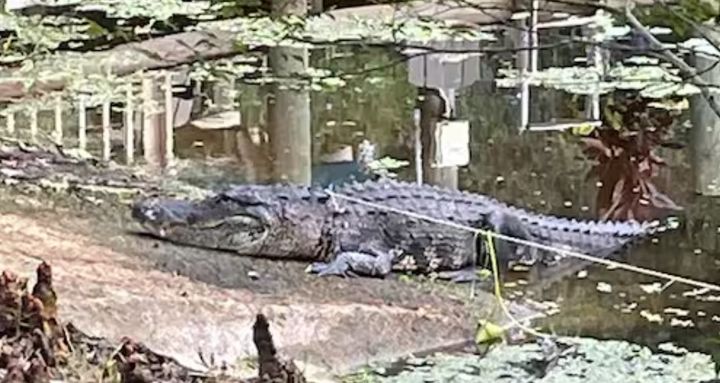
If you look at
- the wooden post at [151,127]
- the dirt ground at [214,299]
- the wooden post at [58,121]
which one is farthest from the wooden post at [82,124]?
the dirt ground at [214,299]

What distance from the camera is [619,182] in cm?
489

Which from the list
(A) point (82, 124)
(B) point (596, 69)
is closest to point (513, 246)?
(A) point (82, 124)

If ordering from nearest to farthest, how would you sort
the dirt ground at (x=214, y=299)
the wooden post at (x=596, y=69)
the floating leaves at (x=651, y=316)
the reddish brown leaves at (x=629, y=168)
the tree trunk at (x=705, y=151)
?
the dirt ground at (x=214, y=299) → the floating leaves at (x=651, y=316) → the reddish brown leaves at (x=629, y=168) → the tree trunk at (x=705, y=151) → the wooden post at (x=596, y=69)

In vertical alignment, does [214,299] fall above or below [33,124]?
below

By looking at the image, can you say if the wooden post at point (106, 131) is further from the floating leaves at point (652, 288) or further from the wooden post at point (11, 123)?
the floating leaves at point (652, 288)

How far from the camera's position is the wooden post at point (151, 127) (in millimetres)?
5367

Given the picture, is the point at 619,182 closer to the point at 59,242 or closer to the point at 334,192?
the point at 334,192

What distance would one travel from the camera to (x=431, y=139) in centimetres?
559

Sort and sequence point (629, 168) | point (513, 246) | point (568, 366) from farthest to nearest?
point (629, 168), point (513, 246), point (568, 366)

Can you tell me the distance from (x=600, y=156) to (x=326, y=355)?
207 centimetres

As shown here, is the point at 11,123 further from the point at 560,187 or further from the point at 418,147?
the point at 560,187

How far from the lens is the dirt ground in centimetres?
332

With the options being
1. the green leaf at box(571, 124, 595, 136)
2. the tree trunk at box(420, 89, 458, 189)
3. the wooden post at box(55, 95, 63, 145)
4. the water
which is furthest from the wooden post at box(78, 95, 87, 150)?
the green leaf at box(571, 124, 595, 136)

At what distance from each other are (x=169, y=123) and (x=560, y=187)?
6.01ft
